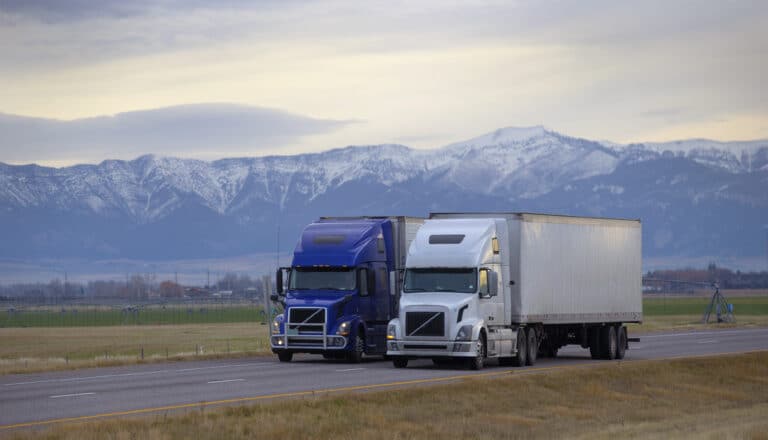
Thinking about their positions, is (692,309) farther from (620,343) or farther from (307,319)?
(307,319)

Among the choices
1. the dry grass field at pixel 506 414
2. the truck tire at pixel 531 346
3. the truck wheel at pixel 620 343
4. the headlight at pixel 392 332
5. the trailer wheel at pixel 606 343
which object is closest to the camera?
the dry grass field at pixel 506 414

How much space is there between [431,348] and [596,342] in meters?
8.80

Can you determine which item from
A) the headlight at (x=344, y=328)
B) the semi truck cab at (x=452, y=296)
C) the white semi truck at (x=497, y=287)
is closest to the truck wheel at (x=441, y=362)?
the white semi truck at (x=497, y=287)

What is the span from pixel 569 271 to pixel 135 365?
529 inches

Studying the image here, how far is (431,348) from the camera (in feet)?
123

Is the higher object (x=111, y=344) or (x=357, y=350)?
(x=357, y=350)

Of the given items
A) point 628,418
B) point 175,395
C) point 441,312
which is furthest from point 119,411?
point 441,312

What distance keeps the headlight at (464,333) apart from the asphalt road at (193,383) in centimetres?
89

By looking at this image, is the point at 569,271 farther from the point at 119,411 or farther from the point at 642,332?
the point at 642,332

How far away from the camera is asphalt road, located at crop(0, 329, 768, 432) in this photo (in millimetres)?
26484

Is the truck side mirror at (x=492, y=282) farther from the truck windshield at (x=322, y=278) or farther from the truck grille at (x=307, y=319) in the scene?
the truck grille at (x=307, y=319)

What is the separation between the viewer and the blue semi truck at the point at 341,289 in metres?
40.8

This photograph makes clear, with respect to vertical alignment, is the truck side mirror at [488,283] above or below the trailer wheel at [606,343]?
above

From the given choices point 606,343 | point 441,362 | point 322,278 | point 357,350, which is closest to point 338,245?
point 322,278
